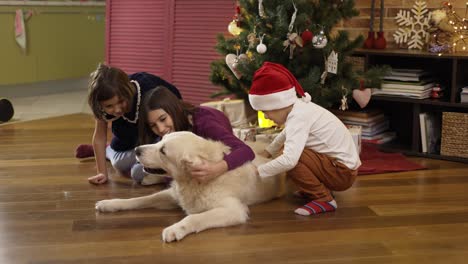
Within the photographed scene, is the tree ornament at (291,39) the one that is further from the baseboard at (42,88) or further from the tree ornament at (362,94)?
the baseboard at (42,88)

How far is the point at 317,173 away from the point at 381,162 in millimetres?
973

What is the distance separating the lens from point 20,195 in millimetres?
2844

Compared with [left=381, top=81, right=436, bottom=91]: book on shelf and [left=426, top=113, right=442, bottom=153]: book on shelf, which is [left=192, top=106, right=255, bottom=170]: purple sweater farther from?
[left=426, top=113, right=442, bottom=153]: book on shelf

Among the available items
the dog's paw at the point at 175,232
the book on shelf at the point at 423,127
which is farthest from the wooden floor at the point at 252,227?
the book on shelf at the point at 423,127

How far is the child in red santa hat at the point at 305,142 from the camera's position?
2.54 m

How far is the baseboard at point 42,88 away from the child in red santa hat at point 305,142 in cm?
392

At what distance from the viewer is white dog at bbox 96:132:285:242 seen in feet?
7.72

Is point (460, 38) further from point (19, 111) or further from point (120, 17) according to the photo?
point (19, 111)

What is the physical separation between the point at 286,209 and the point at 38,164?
1.47 m

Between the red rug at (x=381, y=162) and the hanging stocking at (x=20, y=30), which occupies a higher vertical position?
the hanging stocking at (x=20, y=30)

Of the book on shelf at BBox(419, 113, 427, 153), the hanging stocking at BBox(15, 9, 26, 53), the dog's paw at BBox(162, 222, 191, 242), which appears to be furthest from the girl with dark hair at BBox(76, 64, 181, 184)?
the hanging stocking at BBox(15, 9, 26, 53)

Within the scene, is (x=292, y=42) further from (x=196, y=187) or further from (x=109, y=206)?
(x=109, y=206)

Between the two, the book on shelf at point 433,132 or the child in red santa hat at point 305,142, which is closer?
the child in red santa hat at point 305,142

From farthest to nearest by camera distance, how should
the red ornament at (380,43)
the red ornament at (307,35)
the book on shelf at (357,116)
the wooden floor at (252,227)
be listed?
the red ornament at (380,43)
the book on shelf at (357,116)
the red ornament at (307,35)
the wooden floor at (252,227)
